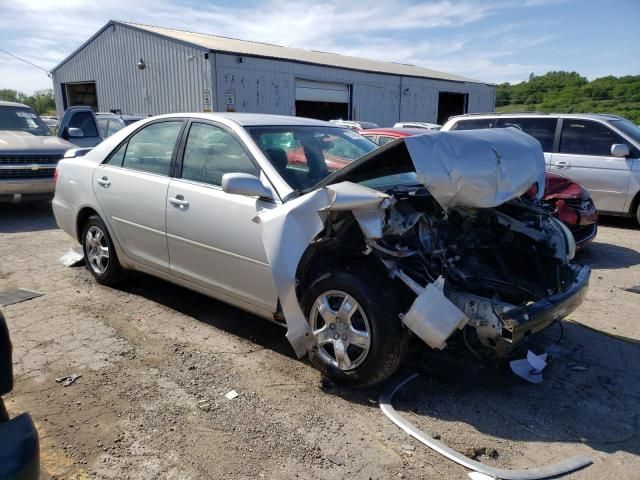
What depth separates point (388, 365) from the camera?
123 inches

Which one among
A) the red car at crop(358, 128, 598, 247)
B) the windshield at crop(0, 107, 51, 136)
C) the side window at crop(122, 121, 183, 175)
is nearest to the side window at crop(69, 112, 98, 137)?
the windshield at crop(0, 107, 51, 136)

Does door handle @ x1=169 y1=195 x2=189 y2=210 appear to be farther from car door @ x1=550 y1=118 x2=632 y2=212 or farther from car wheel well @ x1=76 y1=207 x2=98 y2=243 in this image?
car door @ x1=550 y1=118 x2=632 y2=212

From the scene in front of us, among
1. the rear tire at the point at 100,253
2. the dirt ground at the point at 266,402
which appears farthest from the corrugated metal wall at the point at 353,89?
the dirt ground at the point at 266,402

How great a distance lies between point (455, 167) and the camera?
3.12 meters

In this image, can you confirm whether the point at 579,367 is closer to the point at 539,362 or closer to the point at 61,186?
the point at 539,362

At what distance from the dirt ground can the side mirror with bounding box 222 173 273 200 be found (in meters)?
1.25

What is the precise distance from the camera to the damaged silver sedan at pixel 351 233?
10.1 ft

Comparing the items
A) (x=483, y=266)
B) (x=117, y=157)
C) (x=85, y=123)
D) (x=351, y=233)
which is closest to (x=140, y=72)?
(x=85, y=123)

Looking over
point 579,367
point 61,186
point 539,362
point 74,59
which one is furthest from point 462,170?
point 74,59

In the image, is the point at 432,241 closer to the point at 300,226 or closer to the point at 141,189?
the point at 300,226

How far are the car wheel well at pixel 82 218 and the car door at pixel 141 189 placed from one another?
0.31 m

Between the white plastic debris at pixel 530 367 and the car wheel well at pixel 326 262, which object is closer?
the car wheel well at pixel 326 262

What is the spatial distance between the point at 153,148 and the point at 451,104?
3416 centimetres

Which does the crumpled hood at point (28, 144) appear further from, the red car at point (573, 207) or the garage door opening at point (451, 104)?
the garage door opening at point (451, 104)
